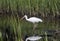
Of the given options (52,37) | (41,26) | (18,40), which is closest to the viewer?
(18,40)

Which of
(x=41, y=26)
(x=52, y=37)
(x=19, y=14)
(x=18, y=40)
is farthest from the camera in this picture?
(x=19, y=14)

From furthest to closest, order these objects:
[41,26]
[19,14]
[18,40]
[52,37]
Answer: [19,14] < [41,26] < [52,37] < [18,40]

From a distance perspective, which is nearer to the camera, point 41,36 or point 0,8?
point 41,36

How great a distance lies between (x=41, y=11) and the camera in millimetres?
5836

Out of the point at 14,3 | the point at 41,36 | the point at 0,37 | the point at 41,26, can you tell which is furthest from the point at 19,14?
the point at 0,37

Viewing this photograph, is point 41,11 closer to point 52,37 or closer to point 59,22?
point 59,22

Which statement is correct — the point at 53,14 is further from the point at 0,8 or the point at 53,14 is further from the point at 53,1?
the point at 0,8

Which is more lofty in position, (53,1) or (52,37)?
(53,1)

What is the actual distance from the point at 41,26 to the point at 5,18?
0.91 m

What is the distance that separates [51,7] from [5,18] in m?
1.01

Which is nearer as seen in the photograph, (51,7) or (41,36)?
(41,36)

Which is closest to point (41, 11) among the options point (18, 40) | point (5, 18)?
point (5, 18)

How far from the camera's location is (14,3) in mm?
5879

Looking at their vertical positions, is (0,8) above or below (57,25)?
above
